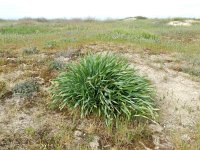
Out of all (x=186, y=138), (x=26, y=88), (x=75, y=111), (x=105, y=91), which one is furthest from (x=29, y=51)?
(x=186, y=138)

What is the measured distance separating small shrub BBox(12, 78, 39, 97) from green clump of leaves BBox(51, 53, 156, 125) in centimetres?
51

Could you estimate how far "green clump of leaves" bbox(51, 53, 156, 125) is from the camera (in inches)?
265

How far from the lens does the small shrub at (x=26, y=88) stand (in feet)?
25.1

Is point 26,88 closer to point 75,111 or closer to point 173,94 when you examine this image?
point 75,111

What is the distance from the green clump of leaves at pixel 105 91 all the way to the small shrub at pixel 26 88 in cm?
51

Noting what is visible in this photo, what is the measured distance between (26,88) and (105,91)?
6.36ft

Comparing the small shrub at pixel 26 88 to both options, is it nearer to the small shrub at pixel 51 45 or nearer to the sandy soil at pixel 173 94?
the sandy soil at pixel 173 94

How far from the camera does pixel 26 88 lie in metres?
7.78

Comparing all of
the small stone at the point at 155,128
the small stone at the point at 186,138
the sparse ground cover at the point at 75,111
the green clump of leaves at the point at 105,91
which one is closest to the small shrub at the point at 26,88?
the sparse ground cover at the point at 75,111

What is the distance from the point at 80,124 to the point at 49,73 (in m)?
2.47

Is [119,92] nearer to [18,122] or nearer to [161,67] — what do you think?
[18,122]

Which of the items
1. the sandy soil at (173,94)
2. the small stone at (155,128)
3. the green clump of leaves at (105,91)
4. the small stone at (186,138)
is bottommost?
the small stone at (186,138)

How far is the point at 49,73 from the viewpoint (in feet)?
28.6

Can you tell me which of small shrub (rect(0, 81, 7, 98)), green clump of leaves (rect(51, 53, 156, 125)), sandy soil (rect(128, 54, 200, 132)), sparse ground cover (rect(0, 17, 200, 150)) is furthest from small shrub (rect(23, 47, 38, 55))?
green clump of leaves (rect(51, 53, 156, 125))
